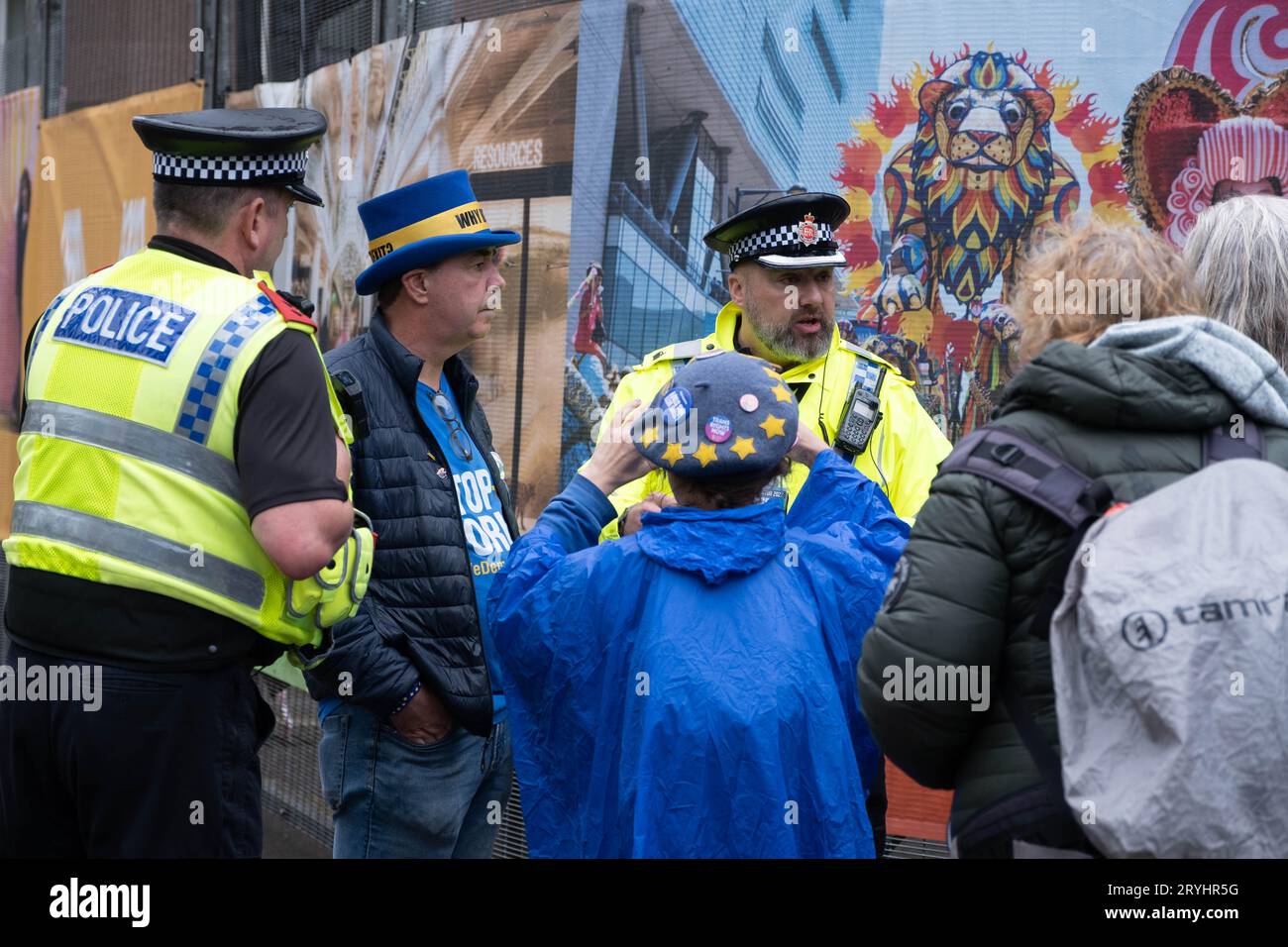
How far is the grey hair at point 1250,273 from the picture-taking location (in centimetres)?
281

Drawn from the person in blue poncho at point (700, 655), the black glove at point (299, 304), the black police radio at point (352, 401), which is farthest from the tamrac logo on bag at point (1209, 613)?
the black police radio at point (352, 401)

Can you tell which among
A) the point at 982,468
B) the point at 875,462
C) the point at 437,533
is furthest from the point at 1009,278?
the point at 982,468

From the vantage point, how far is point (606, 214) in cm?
571

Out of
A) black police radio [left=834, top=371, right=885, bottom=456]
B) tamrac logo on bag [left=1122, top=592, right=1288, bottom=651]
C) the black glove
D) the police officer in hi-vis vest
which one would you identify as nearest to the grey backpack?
tamrac logo on bag [left=1122, top=592, right=1288, bottom=651]

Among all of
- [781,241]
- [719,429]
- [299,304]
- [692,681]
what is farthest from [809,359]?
[692,681]

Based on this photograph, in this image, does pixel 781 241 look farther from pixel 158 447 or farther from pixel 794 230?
pixel 158 447

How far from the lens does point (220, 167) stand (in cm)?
305

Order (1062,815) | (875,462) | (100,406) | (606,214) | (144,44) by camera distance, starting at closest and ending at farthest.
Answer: (1062,815) → (100,406) → (875,462) → (606,214) → (144,44)

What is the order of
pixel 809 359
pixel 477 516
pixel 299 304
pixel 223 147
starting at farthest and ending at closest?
pixel 809 359 → pixel 477 516 → pixel 299 304 → pixel 223 147

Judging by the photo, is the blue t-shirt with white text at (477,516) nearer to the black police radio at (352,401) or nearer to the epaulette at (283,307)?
the black police radio at (352,401)

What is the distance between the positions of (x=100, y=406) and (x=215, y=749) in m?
0.75

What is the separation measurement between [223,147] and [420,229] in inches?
34.1

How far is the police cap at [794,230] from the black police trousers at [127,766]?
2.03m
